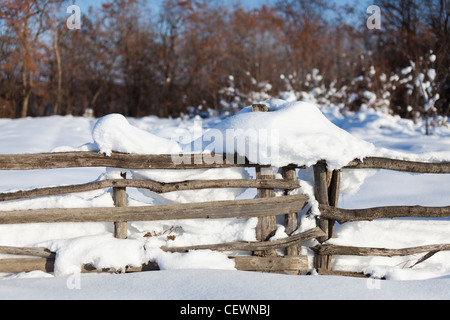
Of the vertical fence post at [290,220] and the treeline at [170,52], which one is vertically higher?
the treeline at [170,52]

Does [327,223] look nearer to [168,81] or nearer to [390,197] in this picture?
[390,197]

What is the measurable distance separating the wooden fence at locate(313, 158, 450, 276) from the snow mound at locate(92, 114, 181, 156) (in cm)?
130

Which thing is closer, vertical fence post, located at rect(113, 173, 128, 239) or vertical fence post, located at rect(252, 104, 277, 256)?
vertical fence post, located at rect(113, 173, 128, 239)

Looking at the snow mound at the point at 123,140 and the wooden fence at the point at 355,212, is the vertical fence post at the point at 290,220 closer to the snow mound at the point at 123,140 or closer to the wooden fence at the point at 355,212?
the wooden fence at the point at 355,212

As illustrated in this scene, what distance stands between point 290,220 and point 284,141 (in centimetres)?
72

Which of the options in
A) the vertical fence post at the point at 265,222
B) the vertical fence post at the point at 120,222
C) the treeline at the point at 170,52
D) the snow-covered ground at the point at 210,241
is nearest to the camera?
the snow-covered ground at the point at 210,241

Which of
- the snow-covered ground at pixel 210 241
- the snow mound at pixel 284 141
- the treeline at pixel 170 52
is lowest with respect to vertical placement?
the snow-covered ground at pixel 210 241

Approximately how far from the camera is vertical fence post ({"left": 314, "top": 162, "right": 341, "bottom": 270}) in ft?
11.9

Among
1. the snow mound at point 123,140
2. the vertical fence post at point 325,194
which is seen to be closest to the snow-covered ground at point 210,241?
the snow mound at point 123,140

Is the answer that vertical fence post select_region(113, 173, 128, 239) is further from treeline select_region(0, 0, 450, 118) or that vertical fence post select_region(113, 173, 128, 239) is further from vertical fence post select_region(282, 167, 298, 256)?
treeline select_region(0, 0, 450, 118)

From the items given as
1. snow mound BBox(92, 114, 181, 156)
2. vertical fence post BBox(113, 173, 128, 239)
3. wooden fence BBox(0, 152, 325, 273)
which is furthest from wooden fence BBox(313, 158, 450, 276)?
vertical fence post BBox(113, 173, 128, 239)

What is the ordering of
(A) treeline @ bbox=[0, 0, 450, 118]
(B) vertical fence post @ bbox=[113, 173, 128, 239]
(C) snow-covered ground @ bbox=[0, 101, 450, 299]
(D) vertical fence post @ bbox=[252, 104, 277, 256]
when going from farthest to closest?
(A) treeline @ bbox=[0, 0, 450, 118], (D) vertical fence post @ bbox=[252, 104, 277, 256], (B) vertical fence post @ bbox=[113, 173, 128, 239], (C) snow-covered ground @ bbox=[0, 101, 450, 299]

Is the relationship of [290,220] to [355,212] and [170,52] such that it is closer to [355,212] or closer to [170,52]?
[355,212]

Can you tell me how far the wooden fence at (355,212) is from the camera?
3.59 metres
